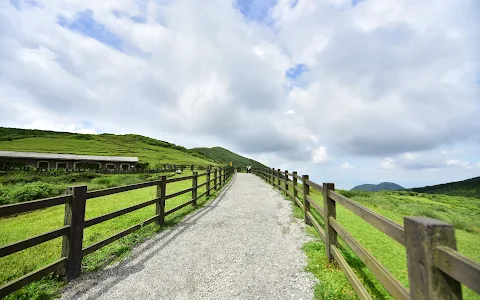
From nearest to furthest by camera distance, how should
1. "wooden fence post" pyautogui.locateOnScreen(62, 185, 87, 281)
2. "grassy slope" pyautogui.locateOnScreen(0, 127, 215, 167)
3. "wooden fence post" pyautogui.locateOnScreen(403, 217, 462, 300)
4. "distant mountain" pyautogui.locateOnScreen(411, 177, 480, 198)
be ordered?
"wooden fence post" pyautogui.locateOnScreen(403, 217, 462, 300) → "wooden fence post" pyautogui.locateOnScreen(62, 185, 87, 281) → "grassy slope" pyautogui.locateOnScreen(0, 127, 215, 167) → "distant mountain" pyautogui.locateOnScreen(411, 177, 480, 198)

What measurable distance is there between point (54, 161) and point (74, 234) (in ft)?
193

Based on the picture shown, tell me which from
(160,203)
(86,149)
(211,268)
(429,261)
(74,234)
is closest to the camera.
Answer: (429,261)

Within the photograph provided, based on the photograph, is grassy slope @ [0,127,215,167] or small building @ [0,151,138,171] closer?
small building @ [0,151,138,171]

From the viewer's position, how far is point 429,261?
1864 millimetres

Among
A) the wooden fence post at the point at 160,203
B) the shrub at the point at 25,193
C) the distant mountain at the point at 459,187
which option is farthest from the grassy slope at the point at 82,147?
the distant mountain at the point at 459,187

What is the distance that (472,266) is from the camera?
149 centimetres

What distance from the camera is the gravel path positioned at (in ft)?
13.0

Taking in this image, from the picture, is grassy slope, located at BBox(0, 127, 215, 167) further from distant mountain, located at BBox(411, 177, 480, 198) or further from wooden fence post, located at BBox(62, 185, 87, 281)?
distant mountain, located at BBox(411, 177, 480, 198)

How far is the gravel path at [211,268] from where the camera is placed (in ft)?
13.0

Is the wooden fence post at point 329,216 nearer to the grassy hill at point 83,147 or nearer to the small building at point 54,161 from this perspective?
the small building at point 54,161

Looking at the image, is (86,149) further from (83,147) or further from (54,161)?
(54,161)

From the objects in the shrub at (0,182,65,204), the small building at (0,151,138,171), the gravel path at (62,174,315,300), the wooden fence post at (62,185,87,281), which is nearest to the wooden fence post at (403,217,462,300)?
the gravel path at (62,174,315,300)

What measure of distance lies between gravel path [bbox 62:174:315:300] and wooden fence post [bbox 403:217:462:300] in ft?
7.18

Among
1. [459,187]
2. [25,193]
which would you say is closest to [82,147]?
[25,193]
